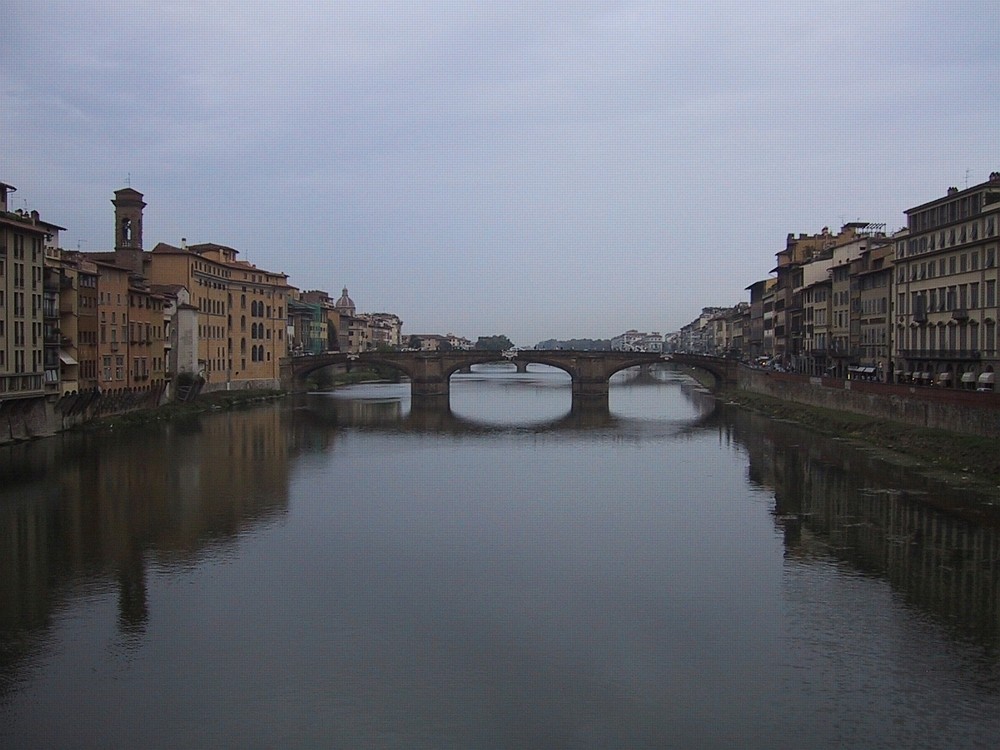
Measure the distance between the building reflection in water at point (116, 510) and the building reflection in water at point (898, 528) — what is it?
11.1m

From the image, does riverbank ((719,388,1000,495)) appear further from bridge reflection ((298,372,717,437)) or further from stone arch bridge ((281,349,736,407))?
stone arch bridge ((281,349,736,407))

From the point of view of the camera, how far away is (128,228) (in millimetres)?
46031

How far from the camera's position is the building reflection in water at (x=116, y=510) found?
47.1ft

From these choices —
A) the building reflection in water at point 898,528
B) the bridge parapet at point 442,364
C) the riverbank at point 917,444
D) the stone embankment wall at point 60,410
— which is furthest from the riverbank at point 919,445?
the stone embankment wall at point 60,410

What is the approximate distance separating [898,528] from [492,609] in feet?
31.3

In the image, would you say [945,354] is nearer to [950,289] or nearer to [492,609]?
[950,289]

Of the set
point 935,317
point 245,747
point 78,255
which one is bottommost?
point 245,747

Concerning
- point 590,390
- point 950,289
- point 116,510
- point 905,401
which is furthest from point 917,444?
point 590,390

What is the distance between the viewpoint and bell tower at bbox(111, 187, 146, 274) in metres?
45.6

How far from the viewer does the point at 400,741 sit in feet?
31.6

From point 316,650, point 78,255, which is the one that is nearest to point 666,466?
point 316,650

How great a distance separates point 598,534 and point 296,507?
23.1 ft

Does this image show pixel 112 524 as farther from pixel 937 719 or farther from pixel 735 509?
pixel 937 719

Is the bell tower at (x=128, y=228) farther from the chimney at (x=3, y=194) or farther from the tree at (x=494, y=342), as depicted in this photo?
the tree at (x=494, y=342)
